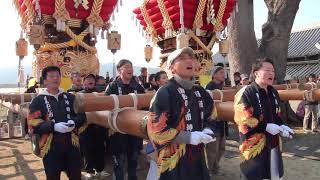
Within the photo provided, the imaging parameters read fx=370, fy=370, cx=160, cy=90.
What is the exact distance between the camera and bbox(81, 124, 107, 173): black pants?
5.06m

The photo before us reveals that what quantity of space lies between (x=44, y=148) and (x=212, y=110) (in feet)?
5.45

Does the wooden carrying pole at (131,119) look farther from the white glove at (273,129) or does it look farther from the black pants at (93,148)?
the black pants at (93,148)

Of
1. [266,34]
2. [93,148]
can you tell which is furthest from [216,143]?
[266,34]

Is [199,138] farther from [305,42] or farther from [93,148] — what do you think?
[305,42]

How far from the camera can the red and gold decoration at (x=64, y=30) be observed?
19.3 feet

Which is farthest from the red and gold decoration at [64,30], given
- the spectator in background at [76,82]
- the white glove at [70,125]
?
the white glove at [70,125]

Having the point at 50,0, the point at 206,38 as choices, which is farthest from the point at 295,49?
the point at 50,0

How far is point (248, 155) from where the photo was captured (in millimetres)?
3062

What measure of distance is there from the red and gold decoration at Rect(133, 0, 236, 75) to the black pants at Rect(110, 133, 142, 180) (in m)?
2.77

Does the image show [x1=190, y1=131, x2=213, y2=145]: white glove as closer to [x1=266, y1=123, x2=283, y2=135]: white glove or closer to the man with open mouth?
the man with open mouth

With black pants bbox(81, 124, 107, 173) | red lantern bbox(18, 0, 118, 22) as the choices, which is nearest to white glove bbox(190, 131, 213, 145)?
black pants bbox(81, 124, 107, 173)

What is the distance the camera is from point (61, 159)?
3400mm

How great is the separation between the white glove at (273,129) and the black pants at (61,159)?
69.0 inches

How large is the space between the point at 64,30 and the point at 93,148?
6.89ft
